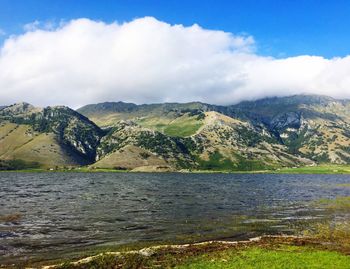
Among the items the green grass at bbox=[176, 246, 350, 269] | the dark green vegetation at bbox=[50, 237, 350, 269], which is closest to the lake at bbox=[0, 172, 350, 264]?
the dark green vegetation at bbox=[50, 237, 350, 269]

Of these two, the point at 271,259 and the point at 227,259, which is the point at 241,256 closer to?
the point at 227,259

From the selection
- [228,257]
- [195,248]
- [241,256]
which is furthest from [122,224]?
[241,256]

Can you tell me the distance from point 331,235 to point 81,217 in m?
53.8

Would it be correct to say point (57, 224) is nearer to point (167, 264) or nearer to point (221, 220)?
point (221, 220)

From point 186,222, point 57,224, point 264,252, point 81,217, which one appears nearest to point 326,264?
point 264,252

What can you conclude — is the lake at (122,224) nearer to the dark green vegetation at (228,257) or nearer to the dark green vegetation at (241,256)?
the dark green vegetation at (241,256)

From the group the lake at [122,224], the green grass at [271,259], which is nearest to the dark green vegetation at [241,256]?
the green grass at [271,259]

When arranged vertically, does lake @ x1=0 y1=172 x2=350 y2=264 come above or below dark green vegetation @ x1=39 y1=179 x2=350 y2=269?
below

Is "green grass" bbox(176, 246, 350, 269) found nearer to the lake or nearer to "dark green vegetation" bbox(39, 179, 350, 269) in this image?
"dark green vegetation" bbox(39, 179, 350, 269)

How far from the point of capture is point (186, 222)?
78.4 m

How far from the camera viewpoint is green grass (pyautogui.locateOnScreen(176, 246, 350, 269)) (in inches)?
1533

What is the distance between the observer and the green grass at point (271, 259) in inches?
1533

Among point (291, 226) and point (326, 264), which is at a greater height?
point (326, 264)

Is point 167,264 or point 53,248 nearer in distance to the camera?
point 167,264
